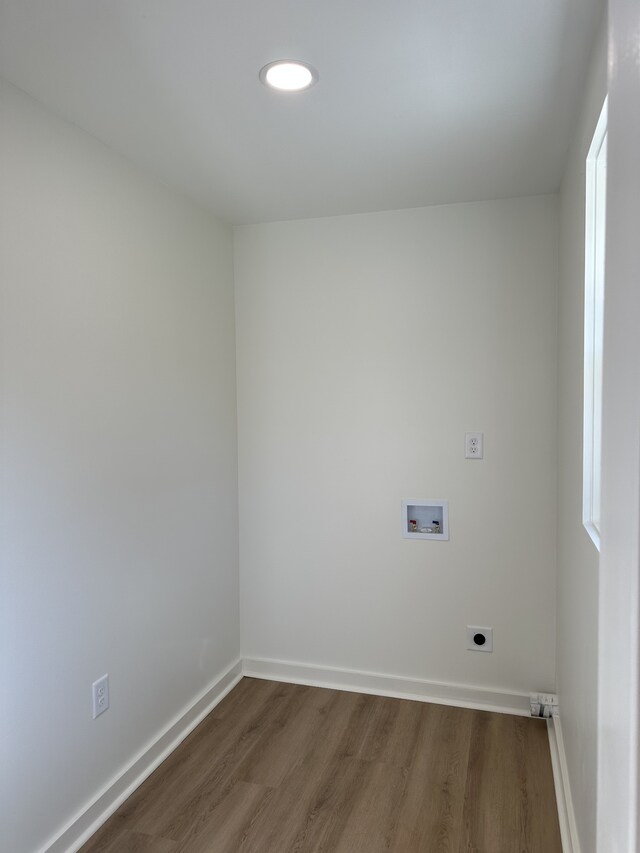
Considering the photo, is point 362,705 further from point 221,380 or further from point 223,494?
point 221,380

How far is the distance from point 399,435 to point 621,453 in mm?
2613

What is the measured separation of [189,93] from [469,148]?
1019mm

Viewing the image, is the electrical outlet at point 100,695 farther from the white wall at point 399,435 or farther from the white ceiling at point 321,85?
the white ceiling at point 321,85

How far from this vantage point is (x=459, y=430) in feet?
9.35

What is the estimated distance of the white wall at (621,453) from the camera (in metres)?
0.30

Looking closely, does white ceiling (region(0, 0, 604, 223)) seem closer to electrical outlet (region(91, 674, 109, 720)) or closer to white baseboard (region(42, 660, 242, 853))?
electrical outlet (region(91, 674, 109, 720))

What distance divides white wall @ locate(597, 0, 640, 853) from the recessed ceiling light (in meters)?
1.44

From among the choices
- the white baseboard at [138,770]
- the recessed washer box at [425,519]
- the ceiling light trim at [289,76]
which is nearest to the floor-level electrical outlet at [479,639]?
the recessed washer box at [425,519]

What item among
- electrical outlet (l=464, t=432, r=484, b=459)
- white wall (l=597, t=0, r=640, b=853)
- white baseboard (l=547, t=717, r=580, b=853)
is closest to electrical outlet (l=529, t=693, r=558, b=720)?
white baseboard (l=547, t=717, r=580, b=853)

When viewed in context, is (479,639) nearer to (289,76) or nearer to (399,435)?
(399,435)

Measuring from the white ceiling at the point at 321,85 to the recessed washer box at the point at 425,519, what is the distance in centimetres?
142

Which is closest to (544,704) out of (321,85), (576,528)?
(576,528)

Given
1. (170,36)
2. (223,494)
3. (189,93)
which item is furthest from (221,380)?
(170,36)

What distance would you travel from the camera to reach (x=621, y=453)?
34 cm
